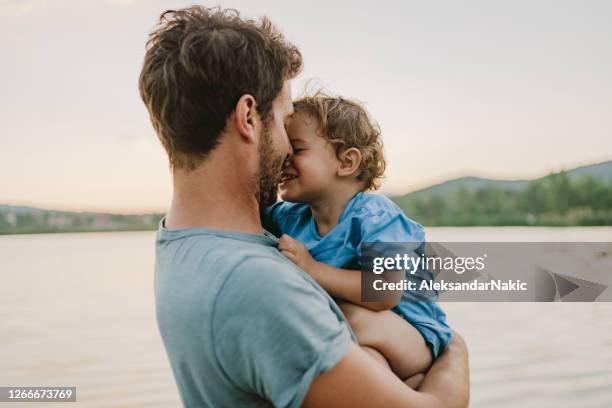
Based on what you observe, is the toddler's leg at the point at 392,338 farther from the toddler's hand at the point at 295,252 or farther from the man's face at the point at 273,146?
the man's face at the point at 273,146

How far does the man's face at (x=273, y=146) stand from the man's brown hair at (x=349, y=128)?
0.53 metres

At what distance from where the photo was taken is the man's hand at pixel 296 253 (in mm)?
2068

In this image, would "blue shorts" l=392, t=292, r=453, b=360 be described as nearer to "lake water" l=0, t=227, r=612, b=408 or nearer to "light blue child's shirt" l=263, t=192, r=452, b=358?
"light blue child's shirt" l=263, t=192, r=452, b=358

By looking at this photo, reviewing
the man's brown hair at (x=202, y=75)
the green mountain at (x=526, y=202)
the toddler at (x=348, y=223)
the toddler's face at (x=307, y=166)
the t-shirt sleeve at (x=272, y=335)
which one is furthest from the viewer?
the green mountain at (x=526, y=202)

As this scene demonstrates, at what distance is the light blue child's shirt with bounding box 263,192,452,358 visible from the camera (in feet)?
7.22

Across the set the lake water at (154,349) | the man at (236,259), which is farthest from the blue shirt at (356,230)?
the lake water at (154,349)

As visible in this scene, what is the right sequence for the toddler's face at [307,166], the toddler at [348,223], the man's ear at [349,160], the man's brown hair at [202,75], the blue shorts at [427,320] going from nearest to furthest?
the man's brown hair at [202,75] < the toddler at [348,223] < the blue shorts at [427,320] < the toddler's face at [307,166] < the man's ear at [349,160]

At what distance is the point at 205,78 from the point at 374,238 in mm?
781

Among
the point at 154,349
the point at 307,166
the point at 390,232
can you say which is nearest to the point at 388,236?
the point at 390,232

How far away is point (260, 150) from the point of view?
1912 mm

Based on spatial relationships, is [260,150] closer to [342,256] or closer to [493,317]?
[342,256]

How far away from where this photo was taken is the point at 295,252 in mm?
2100

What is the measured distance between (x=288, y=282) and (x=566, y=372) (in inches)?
267

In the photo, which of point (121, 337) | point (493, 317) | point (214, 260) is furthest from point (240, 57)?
point (493, 317)
